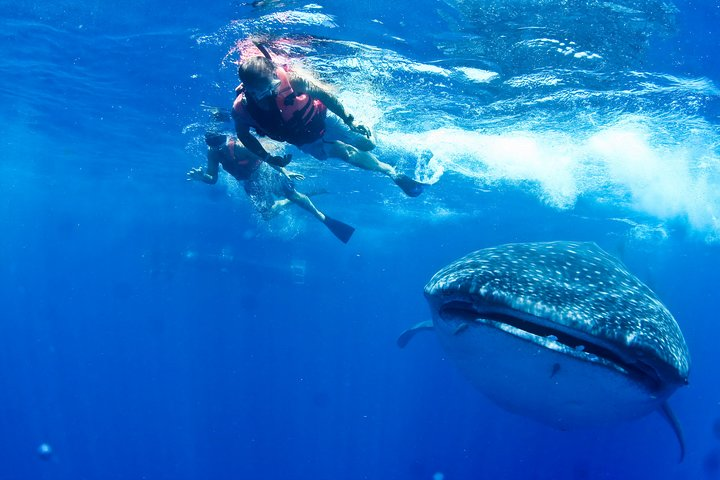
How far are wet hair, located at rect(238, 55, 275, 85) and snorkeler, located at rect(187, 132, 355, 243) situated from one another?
9.75 feet

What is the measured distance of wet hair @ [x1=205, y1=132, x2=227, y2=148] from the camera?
10062 millimetres

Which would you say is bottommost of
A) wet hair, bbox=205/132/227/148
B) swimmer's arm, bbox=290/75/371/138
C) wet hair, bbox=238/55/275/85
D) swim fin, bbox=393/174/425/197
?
wet hair, bbox=205/132/227/148

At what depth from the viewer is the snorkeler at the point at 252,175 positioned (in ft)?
33.1

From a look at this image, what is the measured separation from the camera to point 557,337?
4.24m

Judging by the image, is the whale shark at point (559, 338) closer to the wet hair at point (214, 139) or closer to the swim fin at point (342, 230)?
the swim fin at point (342, 230)

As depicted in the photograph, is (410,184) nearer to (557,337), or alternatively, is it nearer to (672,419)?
(557,337)

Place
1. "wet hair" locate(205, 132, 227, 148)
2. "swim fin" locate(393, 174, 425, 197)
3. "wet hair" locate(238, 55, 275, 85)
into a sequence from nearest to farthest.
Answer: "wet hair" locate(238, 55, 275, 85) < "swim fin" locate(393, 174, 425, 197) < "wet hair" locate(205, 132, 227, 148)

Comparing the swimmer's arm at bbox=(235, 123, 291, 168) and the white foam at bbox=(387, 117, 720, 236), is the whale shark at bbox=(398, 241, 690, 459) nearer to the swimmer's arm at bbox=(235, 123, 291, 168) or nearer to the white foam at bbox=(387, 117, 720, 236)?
the swimmer's arm at bbox=(235, 123, 291, 168)

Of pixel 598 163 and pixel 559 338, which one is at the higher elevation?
pixel 559 338

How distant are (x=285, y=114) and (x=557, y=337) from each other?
463 cm

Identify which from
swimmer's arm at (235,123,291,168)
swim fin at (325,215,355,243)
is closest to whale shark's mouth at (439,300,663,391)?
swimmer's arm at (235,123,291,168)

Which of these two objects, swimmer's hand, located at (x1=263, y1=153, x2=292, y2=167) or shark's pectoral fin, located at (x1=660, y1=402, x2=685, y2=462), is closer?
swimmer's hand, located at (x1=263, y1=153, x2=292, y2=167)

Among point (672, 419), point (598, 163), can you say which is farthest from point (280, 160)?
point (598, 163)

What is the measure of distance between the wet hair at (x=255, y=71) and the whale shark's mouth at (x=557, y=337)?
3.77 m
